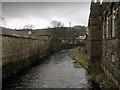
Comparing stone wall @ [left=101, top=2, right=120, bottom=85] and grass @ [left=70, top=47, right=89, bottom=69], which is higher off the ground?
stone wall @ [left=101, top=2, right=120, bottom=85]

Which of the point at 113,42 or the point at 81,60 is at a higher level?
the point at 113,42

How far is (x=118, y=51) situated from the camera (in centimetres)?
526

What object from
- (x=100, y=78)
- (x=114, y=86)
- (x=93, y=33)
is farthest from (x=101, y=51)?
(x=114, y=86)

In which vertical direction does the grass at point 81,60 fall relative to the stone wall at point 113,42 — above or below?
below

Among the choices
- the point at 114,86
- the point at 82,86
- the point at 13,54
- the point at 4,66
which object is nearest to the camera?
the point at 114,86

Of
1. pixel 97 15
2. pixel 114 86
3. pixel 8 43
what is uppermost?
pixel 97 15

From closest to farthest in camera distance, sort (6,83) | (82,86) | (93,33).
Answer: (82,86)
(6,83)
(93,33)

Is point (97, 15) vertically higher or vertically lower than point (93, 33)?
higher

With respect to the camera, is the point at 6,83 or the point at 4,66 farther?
the point at 4,66

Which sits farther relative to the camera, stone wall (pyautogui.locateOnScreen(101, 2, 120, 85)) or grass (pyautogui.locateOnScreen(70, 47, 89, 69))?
grass (pyautogui.locateOnScreen(70, 47, 89, 69))

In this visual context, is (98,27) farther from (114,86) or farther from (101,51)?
(114,86)

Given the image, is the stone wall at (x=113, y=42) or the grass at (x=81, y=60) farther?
the grass at (x=81, y=60)

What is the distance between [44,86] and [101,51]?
525 centimetres

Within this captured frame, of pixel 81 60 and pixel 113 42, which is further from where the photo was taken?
pixel 81 60
